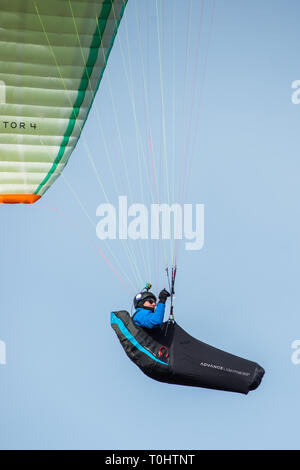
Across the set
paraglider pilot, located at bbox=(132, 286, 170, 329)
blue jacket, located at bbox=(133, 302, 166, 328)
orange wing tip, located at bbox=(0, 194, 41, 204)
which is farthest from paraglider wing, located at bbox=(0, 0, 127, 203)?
blue jacket, located at bbox=(133, 302, 166, 328)

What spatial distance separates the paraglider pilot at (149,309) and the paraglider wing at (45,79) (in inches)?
Result: 70.5

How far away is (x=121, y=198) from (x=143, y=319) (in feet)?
32.8

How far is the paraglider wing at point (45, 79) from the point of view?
7.86 meters

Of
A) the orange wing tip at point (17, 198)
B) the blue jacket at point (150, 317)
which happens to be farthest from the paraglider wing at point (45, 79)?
the blue jacket at point (150, 317)

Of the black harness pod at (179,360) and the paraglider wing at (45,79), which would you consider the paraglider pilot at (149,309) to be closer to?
the black harness pod at (179,360)

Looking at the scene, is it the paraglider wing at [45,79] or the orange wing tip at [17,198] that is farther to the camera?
the orange wing tip at [17,198]

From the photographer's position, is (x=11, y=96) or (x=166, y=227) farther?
(x=166, y=227)

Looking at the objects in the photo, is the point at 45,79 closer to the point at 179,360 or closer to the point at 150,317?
the point at 150,317

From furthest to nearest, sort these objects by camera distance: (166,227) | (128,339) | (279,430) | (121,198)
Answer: (279,430) → (121,198) → (166,227) → (128,339)

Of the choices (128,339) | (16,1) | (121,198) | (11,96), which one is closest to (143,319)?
(128,339)

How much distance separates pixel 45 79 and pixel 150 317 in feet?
8.84

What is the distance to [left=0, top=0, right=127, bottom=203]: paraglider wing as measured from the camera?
786 centimetres

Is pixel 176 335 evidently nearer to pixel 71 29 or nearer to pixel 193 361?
pixel 193 361

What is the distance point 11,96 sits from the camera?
8.27 m
